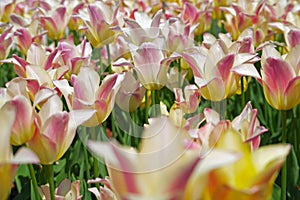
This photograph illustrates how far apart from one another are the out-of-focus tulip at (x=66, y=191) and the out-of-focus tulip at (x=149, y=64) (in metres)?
0.38

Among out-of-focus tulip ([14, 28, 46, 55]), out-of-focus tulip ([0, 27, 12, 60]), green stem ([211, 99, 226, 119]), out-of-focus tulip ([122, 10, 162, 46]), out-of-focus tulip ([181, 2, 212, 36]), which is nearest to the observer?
green stem ([211, 99, 226, 119])

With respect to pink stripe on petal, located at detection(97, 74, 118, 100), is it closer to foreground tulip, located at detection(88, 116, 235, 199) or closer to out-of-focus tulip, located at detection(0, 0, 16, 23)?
foreground tulip, located at detection(88, 116, 235, 199)

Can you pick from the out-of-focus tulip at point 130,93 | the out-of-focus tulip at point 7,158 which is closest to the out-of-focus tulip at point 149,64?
the out-of-focus tulip at point 130,93

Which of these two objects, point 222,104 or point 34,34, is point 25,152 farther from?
point 34,34

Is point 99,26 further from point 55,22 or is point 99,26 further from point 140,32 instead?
point 55,22

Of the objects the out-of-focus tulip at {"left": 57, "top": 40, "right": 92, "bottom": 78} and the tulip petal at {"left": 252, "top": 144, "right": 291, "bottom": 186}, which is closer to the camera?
the tulip petal at {"left": 252, "top": 144, "right": 291, "bottom": 186}

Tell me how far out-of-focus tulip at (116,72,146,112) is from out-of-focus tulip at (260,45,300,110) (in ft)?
1.30

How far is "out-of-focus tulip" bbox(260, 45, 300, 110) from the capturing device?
1.23 meters

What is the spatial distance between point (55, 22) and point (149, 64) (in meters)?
0.92

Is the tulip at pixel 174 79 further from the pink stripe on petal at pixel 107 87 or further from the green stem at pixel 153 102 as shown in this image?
the pink stripe on petal at pixel 107 87

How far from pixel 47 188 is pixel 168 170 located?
0.70 meters

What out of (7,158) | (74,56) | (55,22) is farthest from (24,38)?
(7,158)

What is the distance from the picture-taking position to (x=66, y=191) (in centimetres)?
125

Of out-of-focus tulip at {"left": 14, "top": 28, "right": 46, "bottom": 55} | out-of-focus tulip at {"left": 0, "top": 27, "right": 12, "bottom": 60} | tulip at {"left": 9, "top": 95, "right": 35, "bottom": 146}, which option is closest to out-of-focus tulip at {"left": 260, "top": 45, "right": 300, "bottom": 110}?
tulip at {"left": 9, "top": 95, "right": 35, "bottom": 146}
